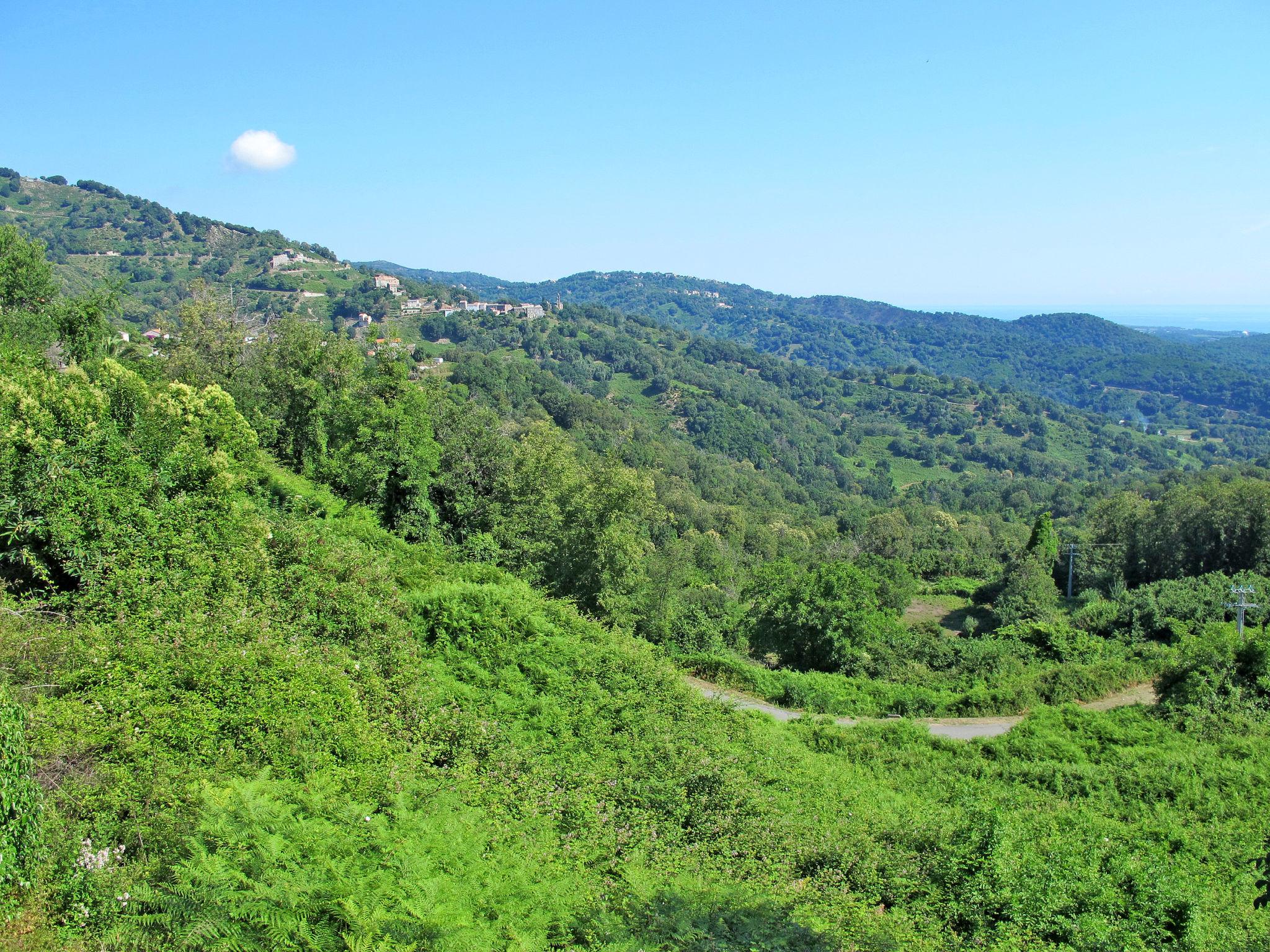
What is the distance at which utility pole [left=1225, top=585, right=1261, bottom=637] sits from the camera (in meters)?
24.9

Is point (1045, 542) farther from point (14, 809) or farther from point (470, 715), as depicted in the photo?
point (14, 809)

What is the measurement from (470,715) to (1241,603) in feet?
90.0

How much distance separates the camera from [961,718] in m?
18.4

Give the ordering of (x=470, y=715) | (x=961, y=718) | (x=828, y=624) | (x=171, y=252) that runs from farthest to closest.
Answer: (x=171, y=252)
(x=828, y=624)
(x=961, y=718)
(x=470, y=715)

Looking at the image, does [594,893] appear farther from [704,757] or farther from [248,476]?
[248,476]

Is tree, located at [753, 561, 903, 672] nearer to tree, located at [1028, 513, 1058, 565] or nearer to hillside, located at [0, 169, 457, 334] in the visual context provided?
tree, located at [1028, 513, 1058, 565]

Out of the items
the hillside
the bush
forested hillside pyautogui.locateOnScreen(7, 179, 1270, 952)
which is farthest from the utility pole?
the hillside

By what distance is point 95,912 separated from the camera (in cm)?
529

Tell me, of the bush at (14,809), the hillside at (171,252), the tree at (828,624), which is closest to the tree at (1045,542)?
the tree at (828,624)

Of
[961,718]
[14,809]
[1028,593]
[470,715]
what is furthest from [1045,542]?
[14,809]

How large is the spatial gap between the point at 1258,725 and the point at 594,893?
14629mm

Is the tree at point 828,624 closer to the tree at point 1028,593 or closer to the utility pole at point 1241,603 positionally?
the utility pole at point 1241,603

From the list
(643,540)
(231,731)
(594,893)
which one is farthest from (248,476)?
(594,893)

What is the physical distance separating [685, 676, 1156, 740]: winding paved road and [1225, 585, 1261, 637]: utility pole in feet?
25.2
